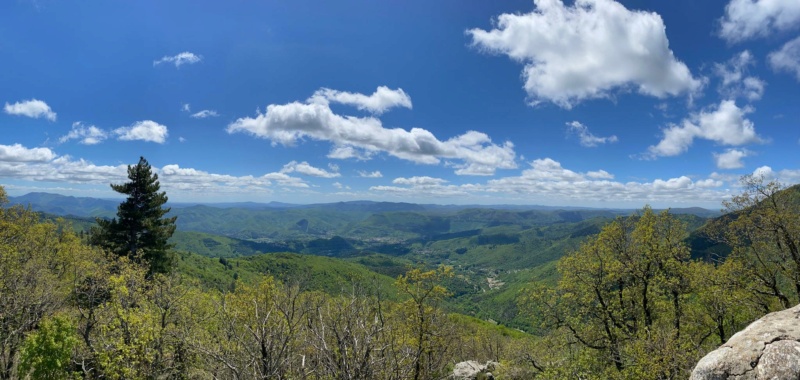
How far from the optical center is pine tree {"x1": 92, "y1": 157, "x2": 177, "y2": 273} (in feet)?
182

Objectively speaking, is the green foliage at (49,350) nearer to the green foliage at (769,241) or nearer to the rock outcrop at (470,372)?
the rock outcrop at (470,372)

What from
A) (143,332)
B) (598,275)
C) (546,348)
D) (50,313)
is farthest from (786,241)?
(50,313)

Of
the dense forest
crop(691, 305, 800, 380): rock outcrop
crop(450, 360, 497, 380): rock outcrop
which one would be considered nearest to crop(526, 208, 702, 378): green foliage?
the dense forest

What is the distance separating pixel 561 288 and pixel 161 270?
191ft

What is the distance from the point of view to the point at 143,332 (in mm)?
25281

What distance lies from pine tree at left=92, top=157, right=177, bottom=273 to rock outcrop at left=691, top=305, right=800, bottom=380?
64.9 meters

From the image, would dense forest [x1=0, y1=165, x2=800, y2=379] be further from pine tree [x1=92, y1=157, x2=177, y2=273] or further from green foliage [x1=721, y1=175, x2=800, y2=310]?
pine tree [x1=92, y1=157, x2=177, y2=273]

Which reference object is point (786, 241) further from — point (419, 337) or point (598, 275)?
point (419, 337)

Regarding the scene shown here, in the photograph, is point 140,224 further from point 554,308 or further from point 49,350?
point 554,308

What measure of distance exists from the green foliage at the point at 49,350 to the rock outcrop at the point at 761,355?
36313mm

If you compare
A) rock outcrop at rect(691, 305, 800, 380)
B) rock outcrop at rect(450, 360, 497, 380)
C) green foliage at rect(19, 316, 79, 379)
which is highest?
rock outcrop at rect(691, 305, 800, 380)

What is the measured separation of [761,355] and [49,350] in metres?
38.8

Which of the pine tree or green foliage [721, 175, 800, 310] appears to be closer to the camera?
green foliage [721, 175, 800, 310]

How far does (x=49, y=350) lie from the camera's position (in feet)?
79.9
